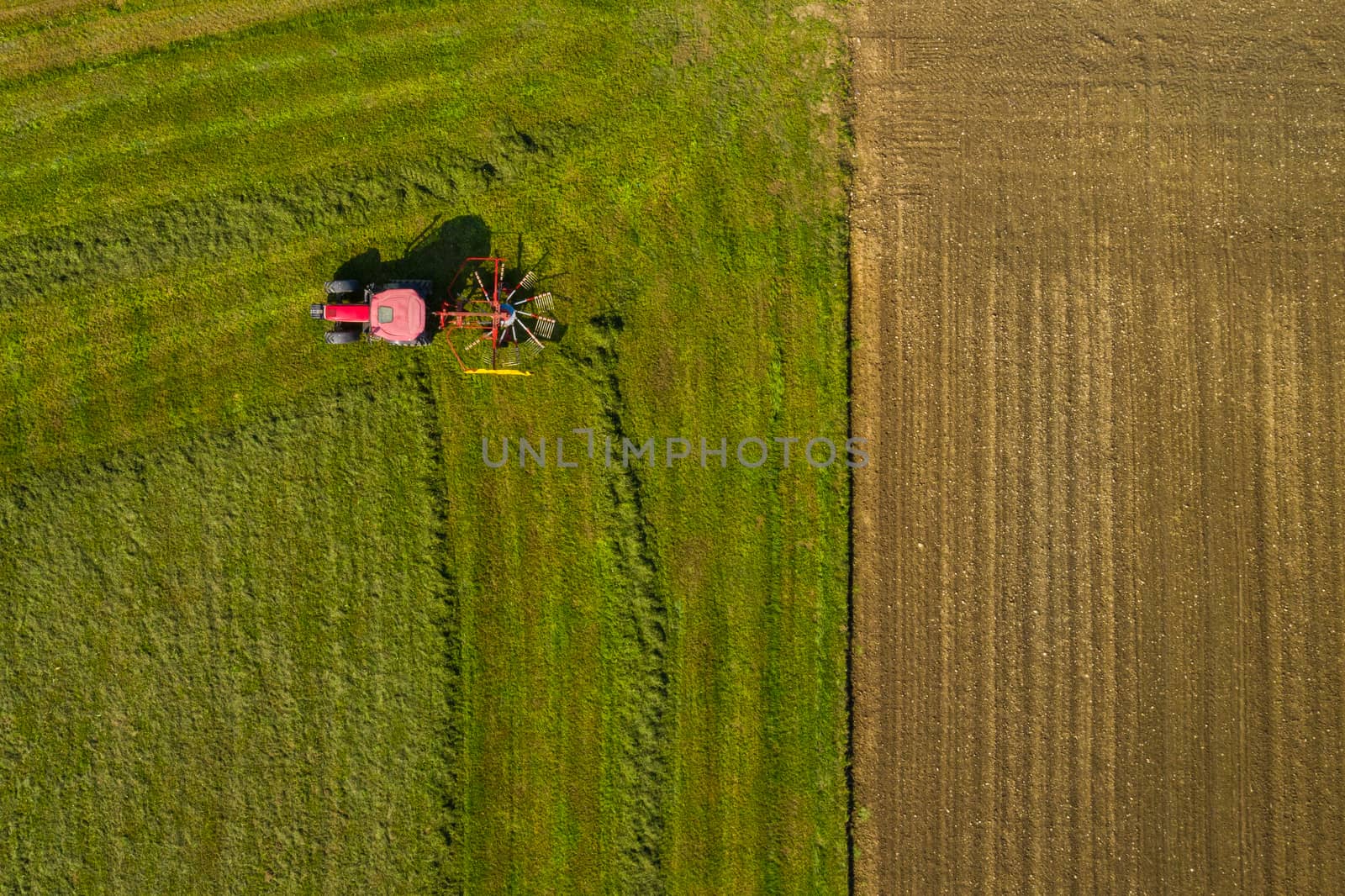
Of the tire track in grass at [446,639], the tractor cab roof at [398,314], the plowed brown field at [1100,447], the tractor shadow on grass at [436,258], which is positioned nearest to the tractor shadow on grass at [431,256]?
the tractor shadow on grass at [436,258]

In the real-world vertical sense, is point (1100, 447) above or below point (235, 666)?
above

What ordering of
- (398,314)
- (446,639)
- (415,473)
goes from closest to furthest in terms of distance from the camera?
(398,314), (446,639), (415,473)

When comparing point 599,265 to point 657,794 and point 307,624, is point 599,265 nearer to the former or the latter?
point 307,624

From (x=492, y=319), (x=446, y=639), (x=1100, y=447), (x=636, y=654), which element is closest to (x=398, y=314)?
(x=492, y=319)

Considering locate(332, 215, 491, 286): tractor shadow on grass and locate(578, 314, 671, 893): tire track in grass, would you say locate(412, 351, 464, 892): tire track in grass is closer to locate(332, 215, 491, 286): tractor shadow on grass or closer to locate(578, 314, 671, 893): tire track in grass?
locate(332, 215, 491, 286): tractor shadow on grass

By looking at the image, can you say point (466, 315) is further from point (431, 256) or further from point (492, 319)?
point (431, 256)

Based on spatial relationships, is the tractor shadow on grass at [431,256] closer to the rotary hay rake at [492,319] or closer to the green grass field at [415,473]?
the green grass field at [415,473]

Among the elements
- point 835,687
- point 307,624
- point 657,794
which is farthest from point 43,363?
point 835,687
